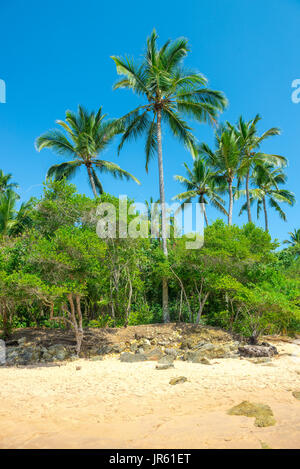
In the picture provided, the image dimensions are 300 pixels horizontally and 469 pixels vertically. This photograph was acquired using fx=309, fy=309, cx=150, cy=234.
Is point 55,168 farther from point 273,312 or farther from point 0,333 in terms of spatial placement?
point 273,312

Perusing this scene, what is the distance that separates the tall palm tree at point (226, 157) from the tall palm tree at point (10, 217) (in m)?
12.6

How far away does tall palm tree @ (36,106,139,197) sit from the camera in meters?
17.0

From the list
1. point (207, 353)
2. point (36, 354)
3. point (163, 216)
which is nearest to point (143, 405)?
point (207, 353)

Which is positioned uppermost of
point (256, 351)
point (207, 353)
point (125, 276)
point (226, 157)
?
Answer: point (226, 157)

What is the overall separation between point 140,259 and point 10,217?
494 inches

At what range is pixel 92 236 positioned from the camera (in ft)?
30.8

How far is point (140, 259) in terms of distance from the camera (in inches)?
497

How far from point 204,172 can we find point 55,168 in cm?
1022

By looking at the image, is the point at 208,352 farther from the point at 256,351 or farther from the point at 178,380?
the point at 178,380

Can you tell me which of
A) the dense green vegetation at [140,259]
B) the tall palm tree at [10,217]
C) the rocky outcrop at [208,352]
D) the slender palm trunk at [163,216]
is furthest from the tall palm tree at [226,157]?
the tall palm tree at [10,217]

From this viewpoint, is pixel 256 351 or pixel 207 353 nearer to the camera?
pixel 256 351

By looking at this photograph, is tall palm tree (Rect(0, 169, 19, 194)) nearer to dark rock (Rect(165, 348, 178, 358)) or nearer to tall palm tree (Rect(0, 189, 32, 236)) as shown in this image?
tall palm tree (Rect(0, 189, 32, 236))

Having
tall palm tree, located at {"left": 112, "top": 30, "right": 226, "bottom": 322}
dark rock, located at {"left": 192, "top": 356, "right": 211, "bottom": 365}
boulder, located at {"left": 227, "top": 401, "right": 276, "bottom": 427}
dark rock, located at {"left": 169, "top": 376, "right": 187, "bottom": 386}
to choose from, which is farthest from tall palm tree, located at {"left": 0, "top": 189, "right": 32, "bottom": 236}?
boulder, located at {"left": 227, "top": 401, "right": 276, "bottom": 427}

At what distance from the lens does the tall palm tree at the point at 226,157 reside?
17.9m
